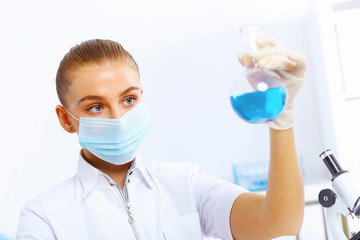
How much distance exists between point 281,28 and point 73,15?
51.7 inches

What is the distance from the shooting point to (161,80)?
9.29ft

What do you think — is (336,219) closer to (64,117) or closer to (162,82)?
(64,117)

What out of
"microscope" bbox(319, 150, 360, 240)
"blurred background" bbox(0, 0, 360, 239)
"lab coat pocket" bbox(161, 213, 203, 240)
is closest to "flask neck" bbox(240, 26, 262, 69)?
"microscope" bbox(319, 150, 360, 240)

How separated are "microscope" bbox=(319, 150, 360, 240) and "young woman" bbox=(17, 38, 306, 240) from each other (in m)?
0.20

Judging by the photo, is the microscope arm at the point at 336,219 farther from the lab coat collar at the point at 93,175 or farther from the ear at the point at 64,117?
the ear at the point at 64,117

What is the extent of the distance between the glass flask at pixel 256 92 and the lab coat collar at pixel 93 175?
23.7 inches

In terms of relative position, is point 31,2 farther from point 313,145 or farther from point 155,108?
point 313,145

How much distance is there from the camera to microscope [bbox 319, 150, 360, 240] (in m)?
1.09

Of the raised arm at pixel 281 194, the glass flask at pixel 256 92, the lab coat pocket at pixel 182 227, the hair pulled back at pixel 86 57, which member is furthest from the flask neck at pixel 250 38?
the lab coat pocket at pixel 182 227

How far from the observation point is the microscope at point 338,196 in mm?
1093

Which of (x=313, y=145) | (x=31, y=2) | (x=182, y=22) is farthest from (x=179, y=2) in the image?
(x=313, y=145)

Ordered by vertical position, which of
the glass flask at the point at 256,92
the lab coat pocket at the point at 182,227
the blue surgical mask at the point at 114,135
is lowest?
the lab coat pocket at the point at 182,227

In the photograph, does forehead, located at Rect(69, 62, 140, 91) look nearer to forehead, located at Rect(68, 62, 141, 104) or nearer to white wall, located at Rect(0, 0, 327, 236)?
forehead, located at Rect(68, 62, 141, 104)

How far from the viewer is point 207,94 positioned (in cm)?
282
